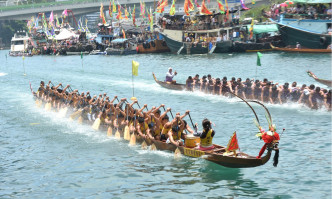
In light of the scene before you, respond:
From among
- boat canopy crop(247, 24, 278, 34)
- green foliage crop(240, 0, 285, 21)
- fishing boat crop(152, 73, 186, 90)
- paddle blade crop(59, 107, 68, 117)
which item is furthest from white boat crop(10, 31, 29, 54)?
paddle blade crop(59, 107, 68, 117)

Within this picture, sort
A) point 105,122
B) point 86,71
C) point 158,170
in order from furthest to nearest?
1. point 86,71
2. point 105,122
3. point 158,170

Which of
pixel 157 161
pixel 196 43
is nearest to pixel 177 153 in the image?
pixel 157 161

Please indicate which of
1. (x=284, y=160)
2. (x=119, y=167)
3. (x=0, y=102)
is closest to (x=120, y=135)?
(x=119, y=167)

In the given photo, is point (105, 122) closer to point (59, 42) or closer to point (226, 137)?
point (226, 137)

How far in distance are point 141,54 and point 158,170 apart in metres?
55.0

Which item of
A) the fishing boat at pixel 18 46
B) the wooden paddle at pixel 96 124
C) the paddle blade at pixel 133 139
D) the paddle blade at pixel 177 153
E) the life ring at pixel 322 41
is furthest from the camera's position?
the fishing boat at pixel 18 46

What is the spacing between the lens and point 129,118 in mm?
19812

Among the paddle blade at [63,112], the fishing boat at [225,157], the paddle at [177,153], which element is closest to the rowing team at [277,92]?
the paddle at [177,153]

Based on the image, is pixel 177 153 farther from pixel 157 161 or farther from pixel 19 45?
pixel 19 45

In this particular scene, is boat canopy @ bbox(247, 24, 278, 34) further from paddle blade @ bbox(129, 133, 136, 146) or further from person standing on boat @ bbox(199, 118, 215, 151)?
person standing on boat @ bbox(199, 118, 215, 151)

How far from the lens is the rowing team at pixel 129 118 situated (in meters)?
16.6

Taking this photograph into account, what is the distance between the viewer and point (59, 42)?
9612 cm

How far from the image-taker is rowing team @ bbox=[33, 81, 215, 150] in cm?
1664

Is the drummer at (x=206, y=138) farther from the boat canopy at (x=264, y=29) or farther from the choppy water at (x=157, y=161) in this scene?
the boat canopy at (x=264, y=29)
